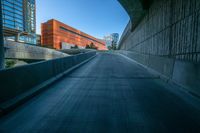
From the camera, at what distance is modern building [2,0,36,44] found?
5174cm

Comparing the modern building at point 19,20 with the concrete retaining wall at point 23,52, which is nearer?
the concrete retaining wall at point 23,52

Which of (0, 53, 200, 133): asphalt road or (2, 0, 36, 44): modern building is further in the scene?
(2, 0, 36, 44): modern building

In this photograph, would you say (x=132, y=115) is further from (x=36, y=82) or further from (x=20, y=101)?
(x=36, y=82)

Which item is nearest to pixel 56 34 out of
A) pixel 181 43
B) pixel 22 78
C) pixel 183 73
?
pixel 181 43

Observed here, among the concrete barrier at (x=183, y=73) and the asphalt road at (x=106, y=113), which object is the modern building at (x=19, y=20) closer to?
the concrete barrier at (x=183, y=73)

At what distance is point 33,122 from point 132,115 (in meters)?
2.42

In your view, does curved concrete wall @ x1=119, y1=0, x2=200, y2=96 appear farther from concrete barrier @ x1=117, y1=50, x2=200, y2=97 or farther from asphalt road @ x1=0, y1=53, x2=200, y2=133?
asphalt road @ x1=0, y1=53, x2=200, y2=133

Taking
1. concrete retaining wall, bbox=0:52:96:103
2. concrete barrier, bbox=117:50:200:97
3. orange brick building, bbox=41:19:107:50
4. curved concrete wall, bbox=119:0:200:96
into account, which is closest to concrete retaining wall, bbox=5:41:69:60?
concrete retaining wall, bbox=0:52:96:103

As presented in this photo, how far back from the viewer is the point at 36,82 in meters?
6.46

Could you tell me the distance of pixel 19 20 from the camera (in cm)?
5866

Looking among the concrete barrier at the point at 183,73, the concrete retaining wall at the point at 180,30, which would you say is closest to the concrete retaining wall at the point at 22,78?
the concrete barrier at the point at 183,73

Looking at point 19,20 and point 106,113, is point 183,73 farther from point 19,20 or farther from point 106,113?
point 19,20

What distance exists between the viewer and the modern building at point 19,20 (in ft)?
170

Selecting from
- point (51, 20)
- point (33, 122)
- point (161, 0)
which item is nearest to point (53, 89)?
point (33, 122)
